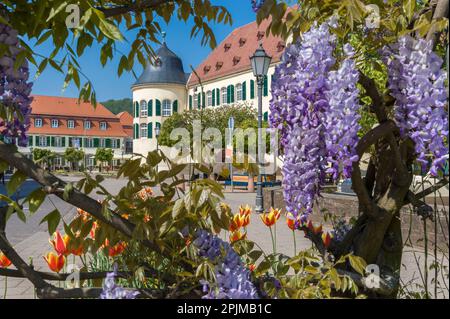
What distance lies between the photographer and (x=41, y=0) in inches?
63.4

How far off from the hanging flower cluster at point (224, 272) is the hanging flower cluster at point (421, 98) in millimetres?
670

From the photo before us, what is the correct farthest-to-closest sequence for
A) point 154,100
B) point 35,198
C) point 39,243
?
point 154,100, point 39,243, point 35,198

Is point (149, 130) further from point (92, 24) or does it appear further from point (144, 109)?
point (92, 24)

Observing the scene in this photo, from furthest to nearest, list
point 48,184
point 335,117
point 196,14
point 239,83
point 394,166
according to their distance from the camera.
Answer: point 239,83 → point 196,14 → point 394,166 → point 48,184 → point 335,117

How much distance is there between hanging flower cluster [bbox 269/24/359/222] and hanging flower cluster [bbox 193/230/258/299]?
1.01 feet

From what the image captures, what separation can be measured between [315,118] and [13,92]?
1236 mm

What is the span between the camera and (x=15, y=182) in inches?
64.7

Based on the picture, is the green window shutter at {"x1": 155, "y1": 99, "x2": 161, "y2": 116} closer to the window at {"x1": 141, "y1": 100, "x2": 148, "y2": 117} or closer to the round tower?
the round tower

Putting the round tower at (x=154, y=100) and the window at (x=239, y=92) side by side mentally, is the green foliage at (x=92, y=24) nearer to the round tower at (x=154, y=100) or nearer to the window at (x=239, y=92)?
the window at (x=239, y=92)

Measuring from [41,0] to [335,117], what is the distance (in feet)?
3.66

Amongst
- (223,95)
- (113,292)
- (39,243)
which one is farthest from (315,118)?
(223,95)

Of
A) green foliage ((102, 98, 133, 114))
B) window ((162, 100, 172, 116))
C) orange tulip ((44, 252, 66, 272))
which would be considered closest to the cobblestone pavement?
green foliage ((102, 98, 133, 114))
